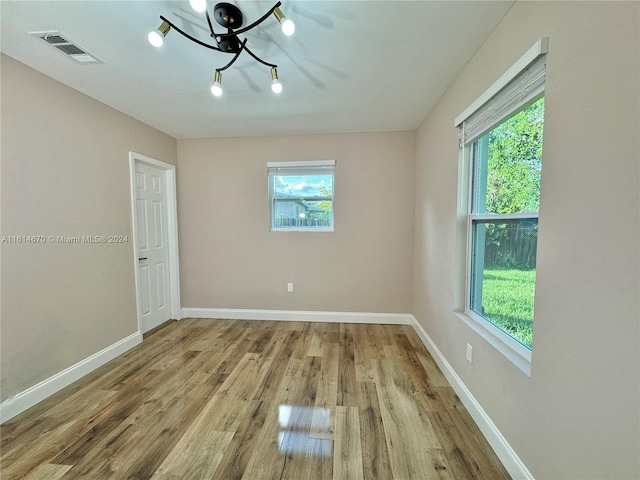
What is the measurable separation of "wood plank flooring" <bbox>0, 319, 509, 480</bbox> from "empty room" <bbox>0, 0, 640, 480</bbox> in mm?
17

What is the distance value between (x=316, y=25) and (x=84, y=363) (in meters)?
3.29

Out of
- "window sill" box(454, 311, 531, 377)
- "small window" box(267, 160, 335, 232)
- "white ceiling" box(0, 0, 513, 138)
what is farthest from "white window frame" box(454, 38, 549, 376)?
"small window" box(267, 160, 335, 232)

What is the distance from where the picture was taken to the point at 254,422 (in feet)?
5.61

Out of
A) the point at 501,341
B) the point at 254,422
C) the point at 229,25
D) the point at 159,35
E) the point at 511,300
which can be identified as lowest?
the point at 254,422

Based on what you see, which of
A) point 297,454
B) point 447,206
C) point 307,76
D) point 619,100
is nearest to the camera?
point 619,100

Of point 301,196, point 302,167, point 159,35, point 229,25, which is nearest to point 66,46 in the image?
point 159,35

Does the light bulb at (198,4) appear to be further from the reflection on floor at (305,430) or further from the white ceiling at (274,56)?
the reflection on floor at (305,430)

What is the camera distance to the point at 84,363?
2.28 m

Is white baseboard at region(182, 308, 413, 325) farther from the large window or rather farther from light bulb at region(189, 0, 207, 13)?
light bulb at region(189, 0, 207, 13)

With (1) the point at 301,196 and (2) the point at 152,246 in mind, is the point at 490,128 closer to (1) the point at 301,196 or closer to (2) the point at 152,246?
(1) the point at 301,196

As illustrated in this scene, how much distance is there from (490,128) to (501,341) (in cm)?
134

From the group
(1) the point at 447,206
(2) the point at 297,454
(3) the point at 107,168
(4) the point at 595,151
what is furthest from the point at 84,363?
(4) the point at 595,151

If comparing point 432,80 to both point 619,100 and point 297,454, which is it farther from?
point 297,454

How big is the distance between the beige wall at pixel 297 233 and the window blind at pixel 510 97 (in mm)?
1441
